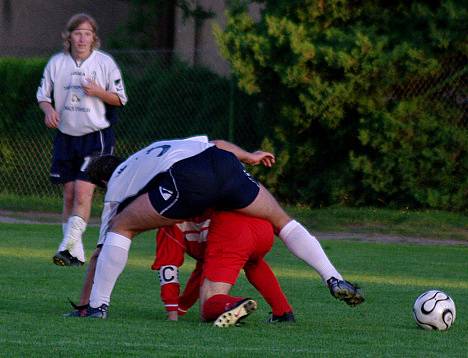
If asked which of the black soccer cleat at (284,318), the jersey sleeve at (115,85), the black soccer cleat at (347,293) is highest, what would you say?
the jersey sleeve at (115,85)

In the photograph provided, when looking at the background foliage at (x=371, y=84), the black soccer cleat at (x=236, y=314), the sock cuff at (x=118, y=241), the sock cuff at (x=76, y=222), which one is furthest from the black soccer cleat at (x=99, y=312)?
the background foliage at (x=371, y=84)

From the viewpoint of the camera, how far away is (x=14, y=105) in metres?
20.9

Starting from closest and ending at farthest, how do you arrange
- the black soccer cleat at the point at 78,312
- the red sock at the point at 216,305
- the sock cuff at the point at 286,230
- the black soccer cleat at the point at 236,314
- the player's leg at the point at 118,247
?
the black soccer cleat at the point at 236,314, the red sock at the point at 216,305, the player's leg at the point at 118,247, the black soccer cleat at the point at 78,312, the sock cuff at the point at 286,230

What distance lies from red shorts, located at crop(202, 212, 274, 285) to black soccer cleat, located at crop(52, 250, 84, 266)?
321 centimetres

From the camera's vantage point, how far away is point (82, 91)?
11727 millimetres

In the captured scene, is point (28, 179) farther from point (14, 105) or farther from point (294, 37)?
point (294, 37)

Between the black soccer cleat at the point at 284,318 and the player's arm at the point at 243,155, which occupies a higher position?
the player's arm at the point at 243,155

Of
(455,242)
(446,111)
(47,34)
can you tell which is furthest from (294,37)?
(47,34)

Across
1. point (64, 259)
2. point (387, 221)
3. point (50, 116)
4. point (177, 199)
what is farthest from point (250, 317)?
point (387, 221)

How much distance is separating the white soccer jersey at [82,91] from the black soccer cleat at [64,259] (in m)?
1.27

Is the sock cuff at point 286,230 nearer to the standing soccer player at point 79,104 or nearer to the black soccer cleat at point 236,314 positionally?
the black soccer cleat at point 236,314

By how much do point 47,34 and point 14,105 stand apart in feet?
29.5

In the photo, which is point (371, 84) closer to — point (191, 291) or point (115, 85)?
point (115, 85)

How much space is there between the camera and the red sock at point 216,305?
766 centimetres
